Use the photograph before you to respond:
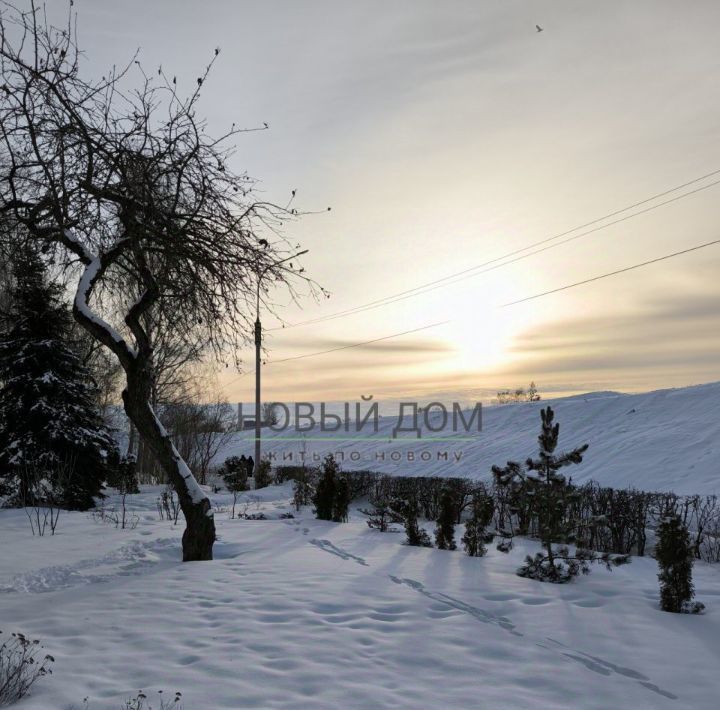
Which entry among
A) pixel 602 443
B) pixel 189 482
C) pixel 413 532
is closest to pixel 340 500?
pixel 413 532

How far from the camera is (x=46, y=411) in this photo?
1441 cm

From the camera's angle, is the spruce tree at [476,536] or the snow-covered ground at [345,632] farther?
the spruce tree at [476,536]

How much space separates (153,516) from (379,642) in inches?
361

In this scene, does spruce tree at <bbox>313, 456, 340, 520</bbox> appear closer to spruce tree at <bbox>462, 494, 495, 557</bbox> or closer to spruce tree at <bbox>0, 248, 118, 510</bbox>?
spruce tree at <bbox>462, 494, 495, 557</bbox>

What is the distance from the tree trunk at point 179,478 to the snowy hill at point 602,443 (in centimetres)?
1339

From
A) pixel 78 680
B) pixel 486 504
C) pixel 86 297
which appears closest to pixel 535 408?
pixel 486 504

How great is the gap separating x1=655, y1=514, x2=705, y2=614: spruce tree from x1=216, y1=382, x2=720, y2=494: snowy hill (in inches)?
434

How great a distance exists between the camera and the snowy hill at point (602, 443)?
1836 centimetres

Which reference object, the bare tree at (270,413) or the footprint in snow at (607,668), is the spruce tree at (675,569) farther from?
the bare tree at (270,413)

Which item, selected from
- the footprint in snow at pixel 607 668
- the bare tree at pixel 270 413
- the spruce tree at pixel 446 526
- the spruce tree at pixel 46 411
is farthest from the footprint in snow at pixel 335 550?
the bare tree at pixel 270 413

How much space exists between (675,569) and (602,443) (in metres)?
18.1

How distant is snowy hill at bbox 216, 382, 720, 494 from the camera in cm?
1836

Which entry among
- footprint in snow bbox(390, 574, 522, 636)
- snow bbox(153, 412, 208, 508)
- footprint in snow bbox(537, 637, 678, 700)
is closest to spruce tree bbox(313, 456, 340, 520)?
snow bbox(153, 412, 208, 508)

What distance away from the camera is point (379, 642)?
4.57 metres
